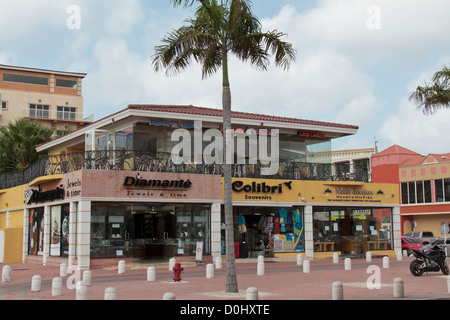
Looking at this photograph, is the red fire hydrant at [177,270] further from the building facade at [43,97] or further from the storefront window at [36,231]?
the building facade at [43,97]

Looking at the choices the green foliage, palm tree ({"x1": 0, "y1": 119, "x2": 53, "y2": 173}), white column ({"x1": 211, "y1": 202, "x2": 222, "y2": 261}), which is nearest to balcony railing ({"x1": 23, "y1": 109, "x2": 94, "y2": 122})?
palm tree ({"x1": 0, "y1": 119, "x2": 53, "y2": 173})

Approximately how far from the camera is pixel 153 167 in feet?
85.6

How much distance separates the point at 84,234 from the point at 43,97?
3537 centimetres

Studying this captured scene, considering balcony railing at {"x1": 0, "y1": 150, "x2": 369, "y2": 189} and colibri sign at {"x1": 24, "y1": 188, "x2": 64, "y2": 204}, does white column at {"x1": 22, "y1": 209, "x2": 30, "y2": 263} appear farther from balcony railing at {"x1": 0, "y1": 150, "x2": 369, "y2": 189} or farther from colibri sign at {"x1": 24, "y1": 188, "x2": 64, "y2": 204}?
balcony railing at {"x1": 0, "y1": 150, "x2": 369, "y2": 189}

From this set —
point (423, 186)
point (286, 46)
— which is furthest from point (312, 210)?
point (423, 186)

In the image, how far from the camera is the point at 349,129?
33719 mm

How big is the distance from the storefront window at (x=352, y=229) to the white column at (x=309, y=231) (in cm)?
55

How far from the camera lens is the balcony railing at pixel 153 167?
83.6 ft

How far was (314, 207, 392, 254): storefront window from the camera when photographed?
3123cm

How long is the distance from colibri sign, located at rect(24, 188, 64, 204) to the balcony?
83.5ft

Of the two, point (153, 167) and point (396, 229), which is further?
point (396, 229)

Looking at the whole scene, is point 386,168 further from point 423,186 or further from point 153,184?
point 153,184

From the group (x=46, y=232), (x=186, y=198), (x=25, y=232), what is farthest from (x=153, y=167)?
(x=25, y=232)

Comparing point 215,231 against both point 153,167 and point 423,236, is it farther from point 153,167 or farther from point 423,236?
point 423,236
